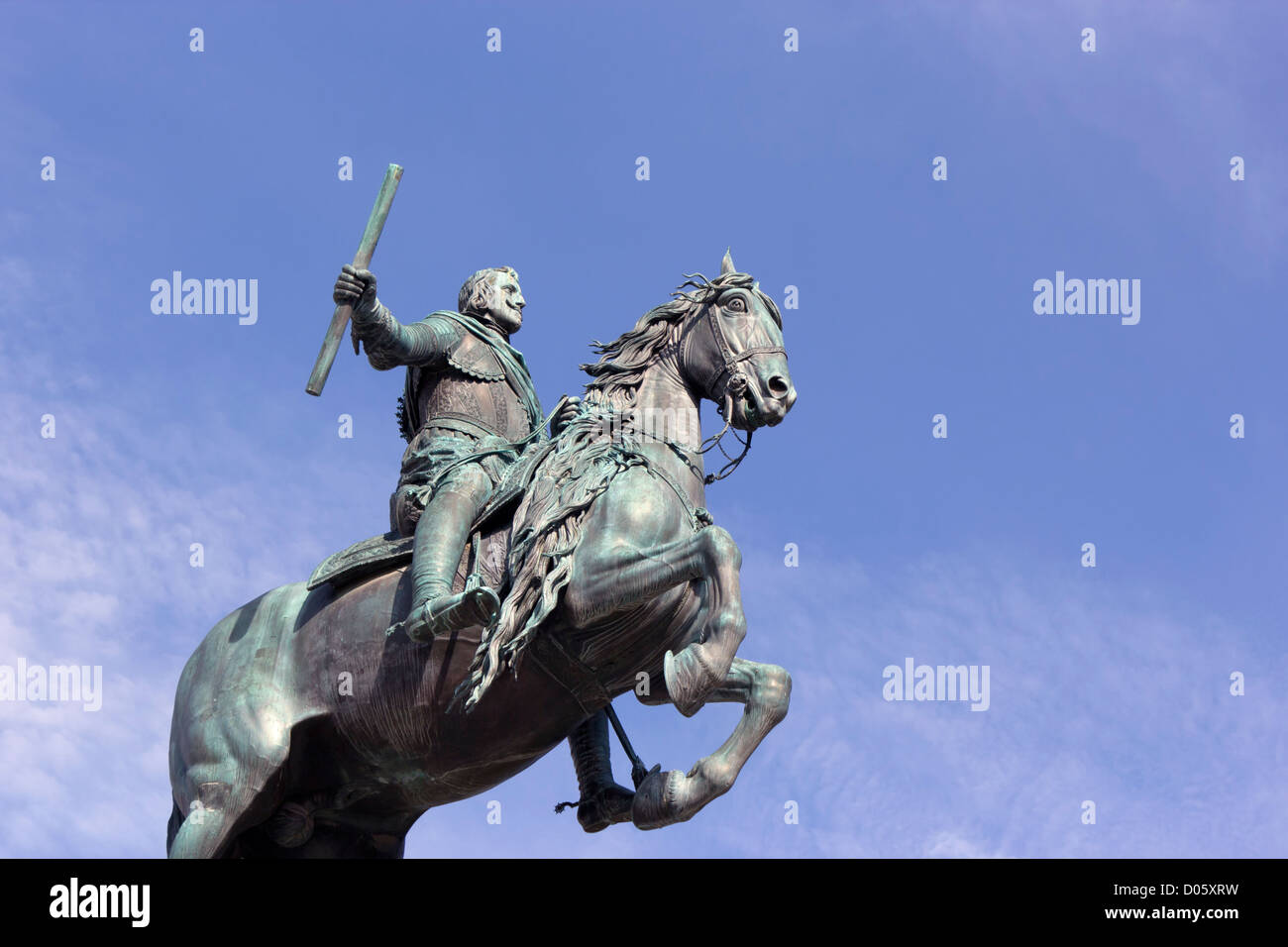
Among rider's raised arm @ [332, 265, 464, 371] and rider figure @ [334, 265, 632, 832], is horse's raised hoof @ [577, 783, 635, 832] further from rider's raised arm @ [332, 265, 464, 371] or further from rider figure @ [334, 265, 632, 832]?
rider's raised arm @ [332, 265, 464, 371]

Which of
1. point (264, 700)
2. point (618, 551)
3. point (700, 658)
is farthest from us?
point (264, 700)

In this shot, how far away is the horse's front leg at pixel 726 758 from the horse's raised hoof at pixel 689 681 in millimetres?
317

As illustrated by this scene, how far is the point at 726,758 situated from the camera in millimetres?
14078

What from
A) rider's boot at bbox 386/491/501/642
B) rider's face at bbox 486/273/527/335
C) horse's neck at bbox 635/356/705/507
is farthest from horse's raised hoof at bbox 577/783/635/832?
rider's face at bbox 486/273/527/335

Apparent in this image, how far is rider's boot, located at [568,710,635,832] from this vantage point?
16.0 metres

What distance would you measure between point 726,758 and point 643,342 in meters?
3.65

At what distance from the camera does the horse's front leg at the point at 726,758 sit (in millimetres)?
14047

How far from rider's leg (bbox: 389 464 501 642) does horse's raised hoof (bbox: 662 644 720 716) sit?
1.46 meters

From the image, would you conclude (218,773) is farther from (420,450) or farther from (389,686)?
(420,450)

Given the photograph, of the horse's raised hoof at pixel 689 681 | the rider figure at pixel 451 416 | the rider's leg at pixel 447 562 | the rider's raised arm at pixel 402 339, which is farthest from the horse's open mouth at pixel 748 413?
the rider's raised arm at pixel 402 339

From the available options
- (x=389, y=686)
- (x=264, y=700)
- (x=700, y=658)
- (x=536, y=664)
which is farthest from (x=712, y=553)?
(x=264, y=700)

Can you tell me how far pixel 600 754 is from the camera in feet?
53.5

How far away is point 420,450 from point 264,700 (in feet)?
7.41

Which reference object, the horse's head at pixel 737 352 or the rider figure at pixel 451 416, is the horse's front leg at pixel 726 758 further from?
the horse's head at pixel 737 352
